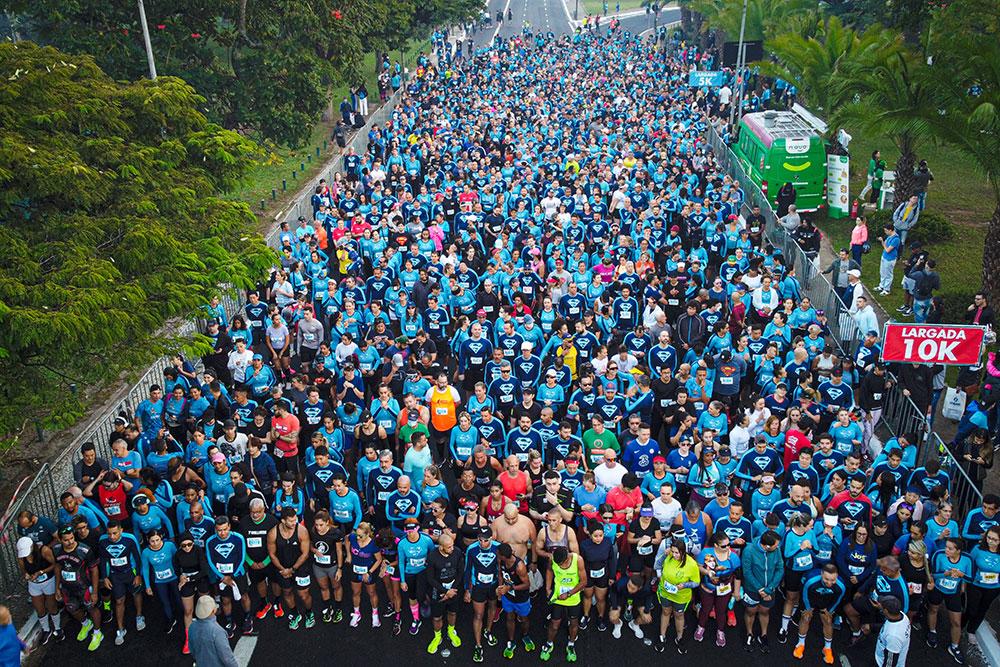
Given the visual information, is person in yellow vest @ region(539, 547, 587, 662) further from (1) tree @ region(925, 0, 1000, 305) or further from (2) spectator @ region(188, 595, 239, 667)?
(1) tree @ region(925, 0, 1000, 305)

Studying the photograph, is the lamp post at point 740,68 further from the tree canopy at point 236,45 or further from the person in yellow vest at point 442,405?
the person in yellow vest at point 442,405

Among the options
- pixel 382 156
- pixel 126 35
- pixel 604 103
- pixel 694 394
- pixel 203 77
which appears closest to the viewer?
pixel 694 394

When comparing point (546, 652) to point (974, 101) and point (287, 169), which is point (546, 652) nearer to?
point (974, 101)

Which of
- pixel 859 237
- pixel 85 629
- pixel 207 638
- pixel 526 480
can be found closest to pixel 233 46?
pixel 859 237

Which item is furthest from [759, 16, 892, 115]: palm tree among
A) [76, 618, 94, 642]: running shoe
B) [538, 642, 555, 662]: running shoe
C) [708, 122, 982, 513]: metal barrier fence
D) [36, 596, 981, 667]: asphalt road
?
[76, 618, 94, 642]: running shoe

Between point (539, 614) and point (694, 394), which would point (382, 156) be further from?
point (539, 614)

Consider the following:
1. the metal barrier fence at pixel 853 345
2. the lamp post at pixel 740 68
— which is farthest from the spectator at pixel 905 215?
the lamp post at pixel 740 68

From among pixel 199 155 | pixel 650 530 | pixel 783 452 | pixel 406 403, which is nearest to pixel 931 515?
pixel 783 452
